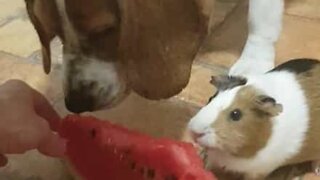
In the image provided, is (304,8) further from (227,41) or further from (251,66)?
(251,66)

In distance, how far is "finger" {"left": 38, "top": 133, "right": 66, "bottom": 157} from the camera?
113cm

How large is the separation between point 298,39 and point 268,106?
1.89ft

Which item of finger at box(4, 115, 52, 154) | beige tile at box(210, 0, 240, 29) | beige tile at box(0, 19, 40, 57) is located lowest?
beige tile at box(0, 19, 40, 57)

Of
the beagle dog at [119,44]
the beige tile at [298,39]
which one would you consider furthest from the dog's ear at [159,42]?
the beige tile at [298,39]

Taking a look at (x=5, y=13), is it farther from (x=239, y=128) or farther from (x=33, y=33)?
(x=239, y=128)

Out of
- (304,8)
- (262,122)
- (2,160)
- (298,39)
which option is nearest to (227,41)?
(298,39)

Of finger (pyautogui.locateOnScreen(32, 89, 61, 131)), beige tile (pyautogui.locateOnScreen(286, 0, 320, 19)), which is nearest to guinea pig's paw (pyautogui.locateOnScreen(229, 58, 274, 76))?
beige tile (pyautogui.locateOnScreen(286, 0, 320, 19))

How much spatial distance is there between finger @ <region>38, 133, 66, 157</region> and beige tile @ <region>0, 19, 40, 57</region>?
0.53 m

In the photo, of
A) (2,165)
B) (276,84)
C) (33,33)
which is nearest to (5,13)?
(33,33)

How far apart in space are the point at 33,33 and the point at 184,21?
Answer: 60 centimetres

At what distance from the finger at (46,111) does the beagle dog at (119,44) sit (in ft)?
0.20

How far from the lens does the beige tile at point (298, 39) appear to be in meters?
1.56

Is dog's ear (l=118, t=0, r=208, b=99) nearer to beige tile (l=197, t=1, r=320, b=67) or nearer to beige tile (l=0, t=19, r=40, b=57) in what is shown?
beige tile (l=197, t=1, r=320, b=67)

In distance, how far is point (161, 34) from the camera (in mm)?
1234
